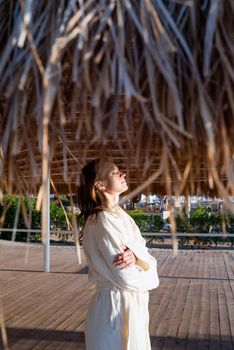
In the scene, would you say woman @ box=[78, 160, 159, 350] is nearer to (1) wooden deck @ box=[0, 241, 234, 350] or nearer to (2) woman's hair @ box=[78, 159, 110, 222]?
(2) woman's hair @ box=[78, 159, 110, 222]

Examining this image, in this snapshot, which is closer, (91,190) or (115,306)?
(115,306)

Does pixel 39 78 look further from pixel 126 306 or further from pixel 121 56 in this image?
pixel 126 306

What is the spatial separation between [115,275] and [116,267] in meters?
0.04

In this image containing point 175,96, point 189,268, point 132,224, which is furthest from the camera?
point 189,268

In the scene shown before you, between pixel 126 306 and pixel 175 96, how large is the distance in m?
1.50

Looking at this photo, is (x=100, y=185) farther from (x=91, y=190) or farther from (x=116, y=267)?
(x=116, y=267)

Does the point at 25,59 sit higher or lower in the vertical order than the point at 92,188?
higher

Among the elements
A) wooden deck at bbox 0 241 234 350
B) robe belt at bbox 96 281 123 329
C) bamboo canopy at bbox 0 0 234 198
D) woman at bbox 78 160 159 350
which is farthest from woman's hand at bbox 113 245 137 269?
bamboo canopy at bbox 0 0 234 198

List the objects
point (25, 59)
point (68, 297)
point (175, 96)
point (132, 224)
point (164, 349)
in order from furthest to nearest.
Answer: point (68, 297) < point (164, 349) < point (132, 224) < point (25, 59) < point (175, 96)

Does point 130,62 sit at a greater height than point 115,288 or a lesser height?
greater

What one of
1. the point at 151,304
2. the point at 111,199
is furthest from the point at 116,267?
the point at 151,304

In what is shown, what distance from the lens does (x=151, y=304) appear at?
17.8 ft

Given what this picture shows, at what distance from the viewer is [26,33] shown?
4.07 ft

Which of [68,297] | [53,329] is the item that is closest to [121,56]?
[53,329]
